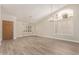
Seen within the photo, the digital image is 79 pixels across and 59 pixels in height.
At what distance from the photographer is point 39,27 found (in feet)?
13.8

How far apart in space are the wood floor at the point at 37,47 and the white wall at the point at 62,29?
0.59 feet

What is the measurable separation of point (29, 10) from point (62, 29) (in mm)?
1322

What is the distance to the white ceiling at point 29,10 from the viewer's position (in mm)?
3968

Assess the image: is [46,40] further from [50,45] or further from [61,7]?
[61,7]

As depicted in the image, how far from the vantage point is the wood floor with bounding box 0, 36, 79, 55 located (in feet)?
12.9

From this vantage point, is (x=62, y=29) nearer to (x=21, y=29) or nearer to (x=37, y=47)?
(x=37, y=47)

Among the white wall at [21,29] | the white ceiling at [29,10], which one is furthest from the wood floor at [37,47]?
the white ceiling at [29,10]

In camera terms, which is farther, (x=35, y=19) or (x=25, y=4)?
(x=35, y=19)

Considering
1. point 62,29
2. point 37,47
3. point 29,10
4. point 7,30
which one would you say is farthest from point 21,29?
point 62,29

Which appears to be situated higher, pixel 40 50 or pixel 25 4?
pixel 25 4

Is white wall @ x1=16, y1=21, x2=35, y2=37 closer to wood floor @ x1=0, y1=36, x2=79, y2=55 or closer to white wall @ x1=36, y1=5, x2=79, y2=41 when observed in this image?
wood floor @ x1=0, y1=36, x2=79, y2=55
